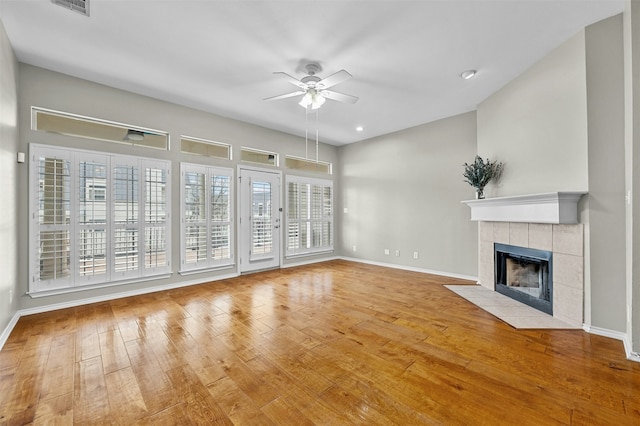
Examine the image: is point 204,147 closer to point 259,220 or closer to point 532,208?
point 259,220

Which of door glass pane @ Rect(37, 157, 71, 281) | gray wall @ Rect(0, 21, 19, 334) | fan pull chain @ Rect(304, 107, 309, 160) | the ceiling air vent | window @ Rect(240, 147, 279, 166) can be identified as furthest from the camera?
window @ Rect(240, 147, 279, 166)

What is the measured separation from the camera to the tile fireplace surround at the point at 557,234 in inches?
104

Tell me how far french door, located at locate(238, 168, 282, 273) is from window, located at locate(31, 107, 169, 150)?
1.47 m

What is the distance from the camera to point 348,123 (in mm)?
5113

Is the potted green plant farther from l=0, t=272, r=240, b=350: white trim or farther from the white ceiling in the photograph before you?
l=0, t=272, r=240, b=350: white trim

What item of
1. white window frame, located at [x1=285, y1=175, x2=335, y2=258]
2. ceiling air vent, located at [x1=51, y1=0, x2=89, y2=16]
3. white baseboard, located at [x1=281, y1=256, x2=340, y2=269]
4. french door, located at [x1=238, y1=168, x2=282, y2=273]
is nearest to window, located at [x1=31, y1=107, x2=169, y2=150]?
french door, located at [x1=238, y1=168, x2=282, y2=273]

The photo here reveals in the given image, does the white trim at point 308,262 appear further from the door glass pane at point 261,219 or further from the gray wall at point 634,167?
the gray wall at point 634,167

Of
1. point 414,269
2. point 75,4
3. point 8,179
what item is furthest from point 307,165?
point 8,179

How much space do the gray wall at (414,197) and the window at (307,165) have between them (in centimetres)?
46

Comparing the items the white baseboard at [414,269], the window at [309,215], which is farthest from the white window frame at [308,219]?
the white baseboard at [414,269]

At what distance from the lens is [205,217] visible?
14.8ft

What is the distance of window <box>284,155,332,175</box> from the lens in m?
5.91

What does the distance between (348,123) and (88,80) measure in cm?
401

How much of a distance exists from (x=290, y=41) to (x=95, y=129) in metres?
3.01
